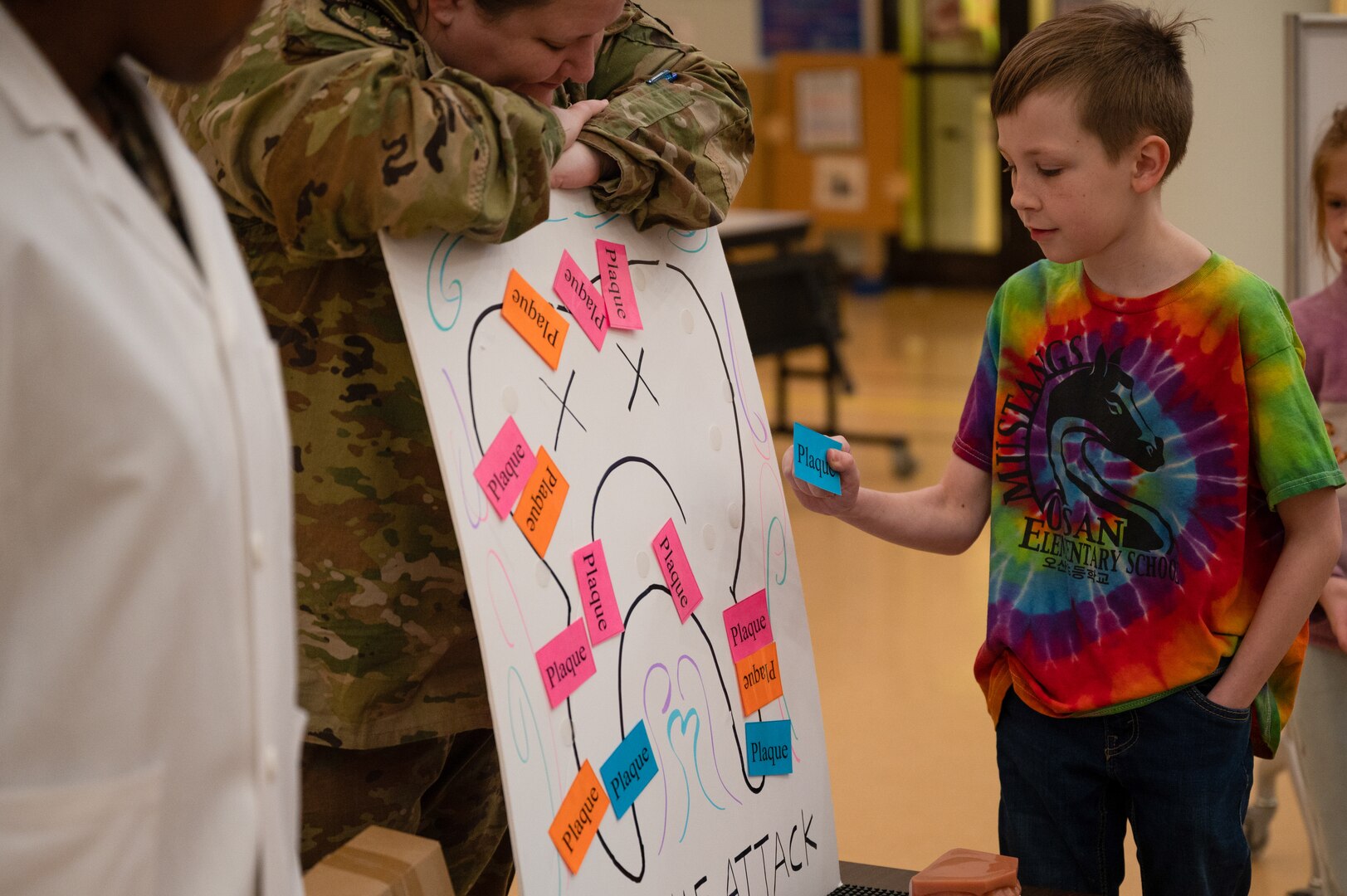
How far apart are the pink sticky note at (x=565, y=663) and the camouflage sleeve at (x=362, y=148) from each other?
0.37 metres

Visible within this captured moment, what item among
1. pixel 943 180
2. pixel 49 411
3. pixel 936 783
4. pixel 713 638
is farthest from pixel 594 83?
pixel 943 180

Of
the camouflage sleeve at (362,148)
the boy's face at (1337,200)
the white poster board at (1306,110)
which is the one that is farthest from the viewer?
the white poster board at (1306,110)

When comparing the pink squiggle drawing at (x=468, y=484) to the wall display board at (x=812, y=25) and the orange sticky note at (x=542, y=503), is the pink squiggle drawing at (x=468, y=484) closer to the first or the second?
the orange sticky note at (x=542, y=503)

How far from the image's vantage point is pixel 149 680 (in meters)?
0.76

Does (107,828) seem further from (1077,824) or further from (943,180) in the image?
(943,180)

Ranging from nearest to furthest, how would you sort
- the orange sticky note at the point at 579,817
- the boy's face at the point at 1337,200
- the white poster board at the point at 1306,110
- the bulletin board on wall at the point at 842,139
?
the orange sticky note at the point at 579,817 < the boy's face at the point at 1337,200 < the white poster board at the point at 1306,110 < the bulletin board on wall at the point at 842,139

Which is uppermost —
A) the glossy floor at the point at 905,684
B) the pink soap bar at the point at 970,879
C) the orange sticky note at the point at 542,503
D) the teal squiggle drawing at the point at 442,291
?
the teal squiggle drawing at the point at 442,291

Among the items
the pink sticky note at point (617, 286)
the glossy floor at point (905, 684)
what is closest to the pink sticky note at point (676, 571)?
the pink sticky note at point (617, 286)

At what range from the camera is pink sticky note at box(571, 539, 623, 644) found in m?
1.34

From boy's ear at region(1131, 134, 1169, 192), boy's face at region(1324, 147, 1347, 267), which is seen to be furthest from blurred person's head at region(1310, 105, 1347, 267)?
boy's ear at region(1131, 134, 1169, 192)

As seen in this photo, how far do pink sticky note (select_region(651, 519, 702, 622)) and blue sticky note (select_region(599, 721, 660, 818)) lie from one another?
15 cm

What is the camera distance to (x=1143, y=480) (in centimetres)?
156

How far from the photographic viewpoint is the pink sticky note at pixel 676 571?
1467mm

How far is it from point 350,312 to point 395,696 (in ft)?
1.26
